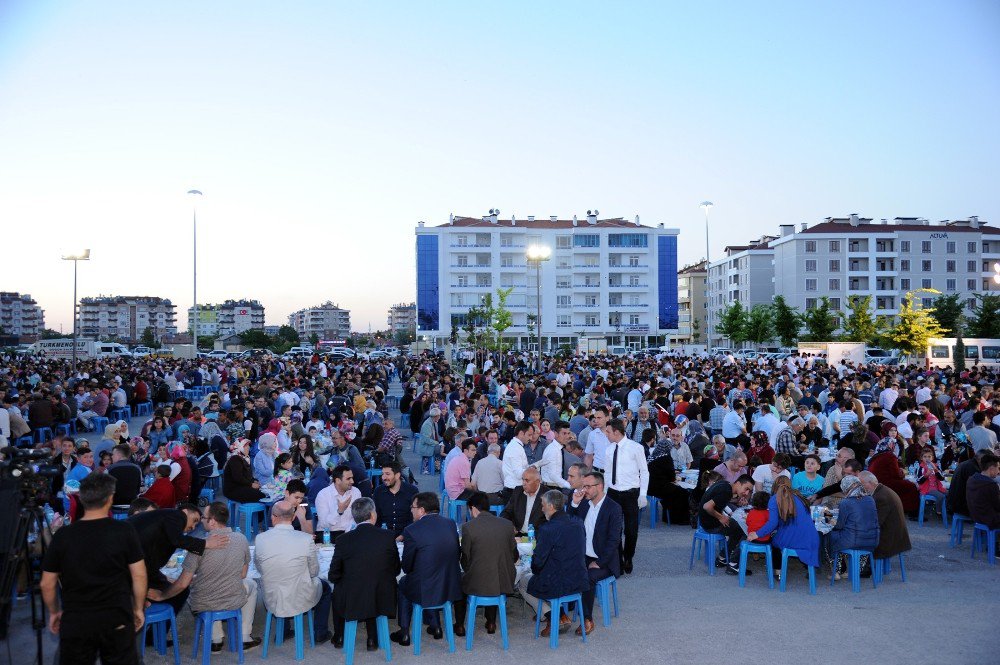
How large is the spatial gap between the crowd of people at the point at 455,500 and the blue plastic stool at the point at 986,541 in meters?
0.14

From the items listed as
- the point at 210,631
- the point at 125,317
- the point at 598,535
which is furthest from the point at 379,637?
the point at 125,317

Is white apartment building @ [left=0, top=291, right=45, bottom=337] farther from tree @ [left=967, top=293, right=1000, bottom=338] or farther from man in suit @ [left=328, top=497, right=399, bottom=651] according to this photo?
man in suit @ [left=328, top=497, right=399, bottom=651]

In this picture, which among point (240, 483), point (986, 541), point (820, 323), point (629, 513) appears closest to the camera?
point (629, 513)

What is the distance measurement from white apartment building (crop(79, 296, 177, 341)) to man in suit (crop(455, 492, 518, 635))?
184696mm

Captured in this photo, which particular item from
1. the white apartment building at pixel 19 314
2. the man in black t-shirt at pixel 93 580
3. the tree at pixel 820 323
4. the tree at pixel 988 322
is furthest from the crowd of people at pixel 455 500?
the white apartment building at pixel 19 314

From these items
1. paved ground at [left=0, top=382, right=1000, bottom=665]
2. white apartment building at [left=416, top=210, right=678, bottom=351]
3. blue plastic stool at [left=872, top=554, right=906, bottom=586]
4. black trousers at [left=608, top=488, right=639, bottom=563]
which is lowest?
paved ground at [left=0, top=382, right=1000, bottom=665]

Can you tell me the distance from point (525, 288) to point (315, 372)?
44.2m

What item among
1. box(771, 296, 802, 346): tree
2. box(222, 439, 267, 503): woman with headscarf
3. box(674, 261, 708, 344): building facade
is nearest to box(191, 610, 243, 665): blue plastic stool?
box(222, 439, 267, 503): woman with headscarf

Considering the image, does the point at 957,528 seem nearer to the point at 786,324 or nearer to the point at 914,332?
the point at 914,332

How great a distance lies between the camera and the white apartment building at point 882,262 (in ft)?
229

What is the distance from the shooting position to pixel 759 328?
65812 mm

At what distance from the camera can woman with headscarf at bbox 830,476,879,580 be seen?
726 cm

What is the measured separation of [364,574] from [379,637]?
678 mm

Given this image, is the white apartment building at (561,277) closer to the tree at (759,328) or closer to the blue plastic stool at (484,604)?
the tree at (759,328)
